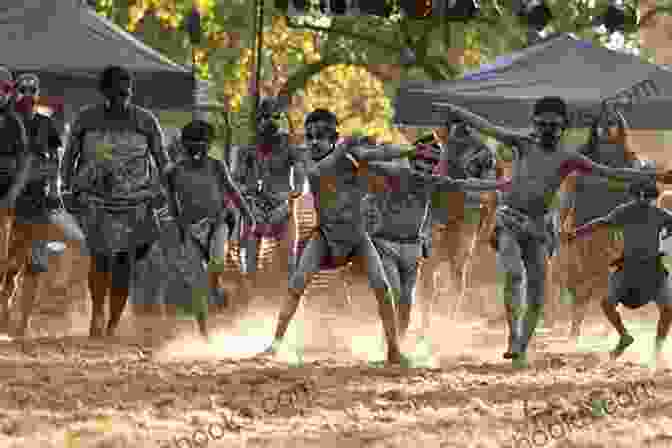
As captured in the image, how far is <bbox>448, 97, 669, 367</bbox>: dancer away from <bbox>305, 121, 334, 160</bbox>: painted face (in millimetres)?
1019

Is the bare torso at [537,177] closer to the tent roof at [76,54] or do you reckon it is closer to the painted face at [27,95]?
the tent roof at [76,54]

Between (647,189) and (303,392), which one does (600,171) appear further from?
(303,392)

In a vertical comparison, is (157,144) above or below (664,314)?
above

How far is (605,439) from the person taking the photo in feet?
28.2

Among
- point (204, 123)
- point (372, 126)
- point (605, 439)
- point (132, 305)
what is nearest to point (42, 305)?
point (132, 305)

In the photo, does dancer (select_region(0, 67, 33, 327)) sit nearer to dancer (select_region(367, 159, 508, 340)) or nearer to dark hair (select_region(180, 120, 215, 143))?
dark hair (select_region(180, 120, 215, 143))

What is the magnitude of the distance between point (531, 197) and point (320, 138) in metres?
1.61

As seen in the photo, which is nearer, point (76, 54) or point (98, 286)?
point (98, 286)

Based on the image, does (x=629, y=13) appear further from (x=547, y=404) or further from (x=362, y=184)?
(x=547, y=404)

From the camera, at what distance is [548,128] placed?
11.9 meters

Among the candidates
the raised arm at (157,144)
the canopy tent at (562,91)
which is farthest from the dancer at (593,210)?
the raised arm at (157,144)

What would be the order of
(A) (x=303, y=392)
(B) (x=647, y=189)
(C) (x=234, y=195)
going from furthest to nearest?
(C) (x=234, y=195) < (B) (x=647, y=189) < (A) (x=303, y=392)

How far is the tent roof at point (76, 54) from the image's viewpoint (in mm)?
13438

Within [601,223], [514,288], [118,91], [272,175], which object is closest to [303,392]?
[514,288]
